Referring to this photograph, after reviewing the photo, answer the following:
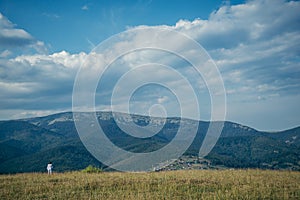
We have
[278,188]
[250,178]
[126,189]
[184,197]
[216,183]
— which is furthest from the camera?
[250,178]

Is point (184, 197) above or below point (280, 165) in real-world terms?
above

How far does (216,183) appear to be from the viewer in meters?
19.8

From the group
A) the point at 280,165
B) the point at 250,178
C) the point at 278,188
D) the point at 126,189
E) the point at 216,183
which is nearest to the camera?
the point at 278,188

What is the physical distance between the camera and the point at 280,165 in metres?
194

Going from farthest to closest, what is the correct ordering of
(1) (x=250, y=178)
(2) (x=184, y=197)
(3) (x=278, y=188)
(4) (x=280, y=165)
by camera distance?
(4) (x=280, y=165)
(1) (x=250, y=178)
(3) (x=278, y=188)
(2) (x=184, y=197)

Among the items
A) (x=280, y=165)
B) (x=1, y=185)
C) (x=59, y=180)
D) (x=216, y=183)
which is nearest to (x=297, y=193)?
(x=216, y=183)

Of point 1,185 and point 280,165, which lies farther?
point 280,165

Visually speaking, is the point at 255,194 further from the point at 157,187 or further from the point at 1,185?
the point at 1,185

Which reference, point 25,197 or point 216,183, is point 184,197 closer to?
point 216,183

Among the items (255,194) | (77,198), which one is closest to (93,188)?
(77,198)

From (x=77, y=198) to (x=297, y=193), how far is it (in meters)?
11.7

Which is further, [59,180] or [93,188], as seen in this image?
[59,180]

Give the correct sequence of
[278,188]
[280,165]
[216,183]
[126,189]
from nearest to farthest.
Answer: [278,188] → [126,189] → [216,183] → [280,165]

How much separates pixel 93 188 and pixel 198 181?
7188mm
